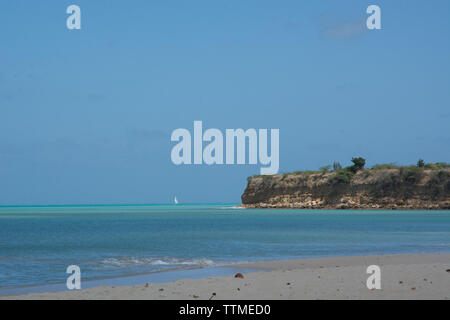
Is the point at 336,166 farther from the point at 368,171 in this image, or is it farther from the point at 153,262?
the point at 153,262

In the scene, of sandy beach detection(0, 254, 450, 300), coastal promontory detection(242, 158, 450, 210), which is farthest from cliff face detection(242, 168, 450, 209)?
sandy beach detection(0, 254, 450, 300)

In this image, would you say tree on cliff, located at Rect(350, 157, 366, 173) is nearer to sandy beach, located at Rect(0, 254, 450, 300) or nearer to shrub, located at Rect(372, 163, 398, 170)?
shrub, located at Rect(372, 163, 398, 170)

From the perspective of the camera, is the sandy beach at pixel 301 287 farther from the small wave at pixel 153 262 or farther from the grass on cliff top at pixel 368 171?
the grass on cliff top at pixel 368 171

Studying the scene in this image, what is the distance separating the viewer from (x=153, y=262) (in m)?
26.4

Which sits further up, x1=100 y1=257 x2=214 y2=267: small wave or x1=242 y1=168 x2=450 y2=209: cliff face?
x1=100 y1=257 x2=214 y2=267: small wave

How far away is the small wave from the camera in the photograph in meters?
25.3

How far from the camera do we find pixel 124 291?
1489 centimetres

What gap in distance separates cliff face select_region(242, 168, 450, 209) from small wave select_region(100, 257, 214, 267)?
129 metres

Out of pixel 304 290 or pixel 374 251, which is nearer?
pixel 304 290

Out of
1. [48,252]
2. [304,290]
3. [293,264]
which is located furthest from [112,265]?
[304,290]

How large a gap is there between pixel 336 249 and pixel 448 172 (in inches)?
4860

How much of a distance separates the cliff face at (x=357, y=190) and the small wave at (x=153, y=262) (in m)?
129

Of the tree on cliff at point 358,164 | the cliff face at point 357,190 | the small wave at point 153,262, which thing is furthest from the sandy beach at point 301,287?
the tree on cliff at point 358,164
